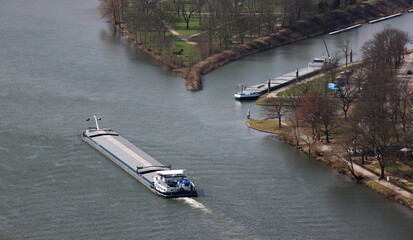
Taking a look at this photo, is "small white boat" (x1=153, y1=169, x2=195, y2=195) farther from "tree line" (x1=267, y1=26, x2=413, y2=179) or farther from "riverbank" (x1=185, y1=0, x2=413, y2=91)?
"riverbank" (x1=185, y1=0, x2=413, y2=91)

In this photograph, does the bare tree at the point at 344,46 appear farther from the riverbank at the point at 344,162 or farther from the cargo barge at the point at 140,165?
the cargo barge at the point at 140,165

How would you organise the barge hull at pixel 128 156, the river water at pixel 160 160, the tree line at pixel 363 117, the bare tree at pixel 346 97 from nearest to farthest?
the river water at pixel 160 160, the barge hull at pixel 128 156, the tree line at pixel 363 117, the bare tree at pixel 346 97

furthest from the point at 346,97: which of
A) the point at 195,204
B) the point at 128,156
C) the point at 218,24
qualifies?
the point at 218,24

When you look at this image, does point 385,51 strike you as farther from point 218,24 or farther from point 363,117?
point 363,117

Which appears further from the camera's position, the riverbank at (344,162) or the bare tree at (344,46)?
the bare tree at (344,46)

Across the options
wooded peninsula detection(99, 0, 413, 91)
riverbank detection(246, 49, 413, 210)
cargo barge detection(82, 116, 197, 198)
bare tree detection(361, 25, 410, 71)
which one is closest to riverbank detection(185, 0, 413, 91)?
wooded peninsula detection(99, 0, 413, 91)

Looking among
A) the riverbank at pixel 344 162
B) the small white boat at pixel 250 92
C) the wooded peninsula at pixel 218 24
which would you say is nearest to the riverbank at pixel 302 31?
the wooded peninsula at pixel 218 24
